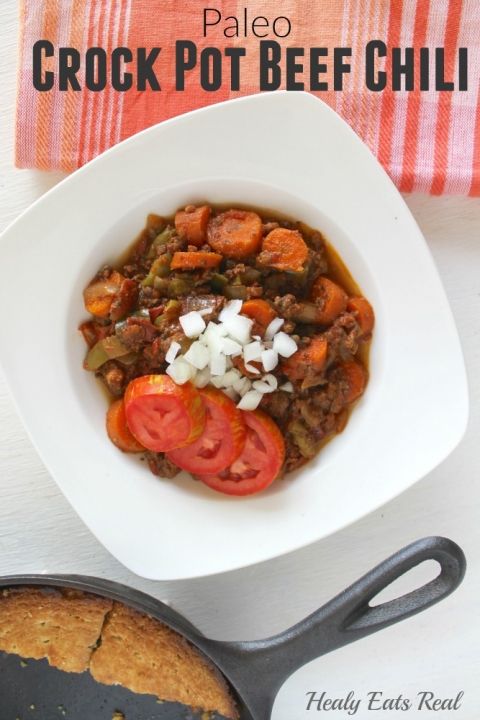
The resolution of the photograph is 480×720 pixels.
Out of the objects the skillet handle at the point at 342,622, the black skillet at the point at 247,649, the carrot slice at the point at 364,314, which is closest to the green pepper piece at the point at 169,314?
the carrot slice at the point at 364,314

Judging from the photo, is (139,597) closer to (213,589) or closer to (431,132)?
(213,589)

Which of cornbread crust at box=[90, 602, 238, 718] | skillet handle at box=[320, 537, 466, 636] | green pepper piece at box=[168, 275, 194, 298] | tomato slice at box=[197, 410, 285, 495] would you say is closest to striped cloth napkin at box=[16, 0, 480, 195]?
green pepper piece at box=[168, 275, 194, 298]

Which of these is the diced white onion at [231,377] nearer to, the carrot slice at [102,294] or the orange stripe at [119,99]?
the carrot slice at [102,294]

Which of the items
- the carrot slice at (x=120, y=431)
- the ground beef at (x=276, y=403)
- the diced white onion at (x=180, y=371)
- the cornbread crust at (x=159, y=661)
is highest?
the diced white onion at (x=180, y=371)

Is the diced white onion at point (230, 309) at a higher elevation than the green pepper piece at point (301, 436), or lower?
higher

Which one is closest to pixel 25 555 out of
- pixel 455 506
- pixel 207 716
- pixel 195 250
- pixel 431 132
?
pixel 207 716

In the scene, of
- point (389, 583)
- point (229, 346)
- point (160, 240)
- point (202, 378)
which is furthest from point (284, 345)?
point (389, 583)
